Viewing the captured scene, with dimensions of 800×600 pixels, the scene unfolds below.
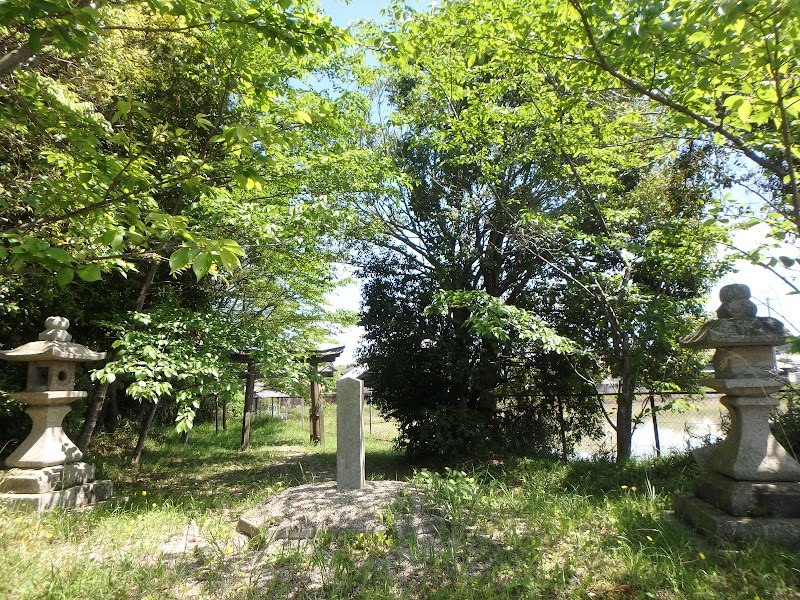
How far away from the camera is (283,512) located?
4.98 meters

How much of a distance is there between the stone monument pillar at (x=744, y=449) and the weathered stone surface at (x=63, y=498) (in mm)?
6949

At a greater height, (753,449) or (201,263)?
(201,263)

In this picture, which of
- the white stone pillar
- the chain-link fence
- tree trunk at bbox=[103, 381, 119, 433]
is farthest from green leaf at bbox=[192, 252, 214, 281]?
tree trunk at bbox=[103, 381, 119, 433]

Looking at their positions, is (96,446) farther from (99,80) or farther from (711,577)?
(711,577)

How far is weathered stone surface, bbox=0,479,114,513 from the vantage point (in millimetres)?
5414

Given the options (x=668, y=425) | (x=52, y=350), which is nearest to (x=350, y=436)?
(x=52, y=350)

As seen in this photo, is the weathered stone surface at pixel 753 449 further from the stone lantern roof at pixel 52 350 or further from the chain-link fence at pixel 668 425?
the stone lantern roof at pixel 52 350

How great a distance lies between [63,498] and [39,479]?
14.0 inches

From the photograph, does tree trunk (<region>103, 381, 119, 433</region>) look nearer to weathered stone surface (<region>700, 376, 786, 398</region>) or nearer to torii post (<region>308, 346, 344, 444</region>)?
torii post (<region>308, 346, 344, 444</region>)

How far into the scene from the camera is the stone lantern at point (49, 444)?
18.6ft

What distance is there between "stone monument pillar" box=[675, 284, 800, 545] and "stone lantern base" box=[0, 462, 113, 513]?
22.8ft

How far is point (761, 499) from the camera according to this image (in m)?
4.21

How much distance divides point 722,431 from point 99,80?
9.78 m

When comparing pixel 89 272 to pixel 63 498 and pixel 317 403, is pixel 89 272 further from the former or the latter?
pixel 317 403
